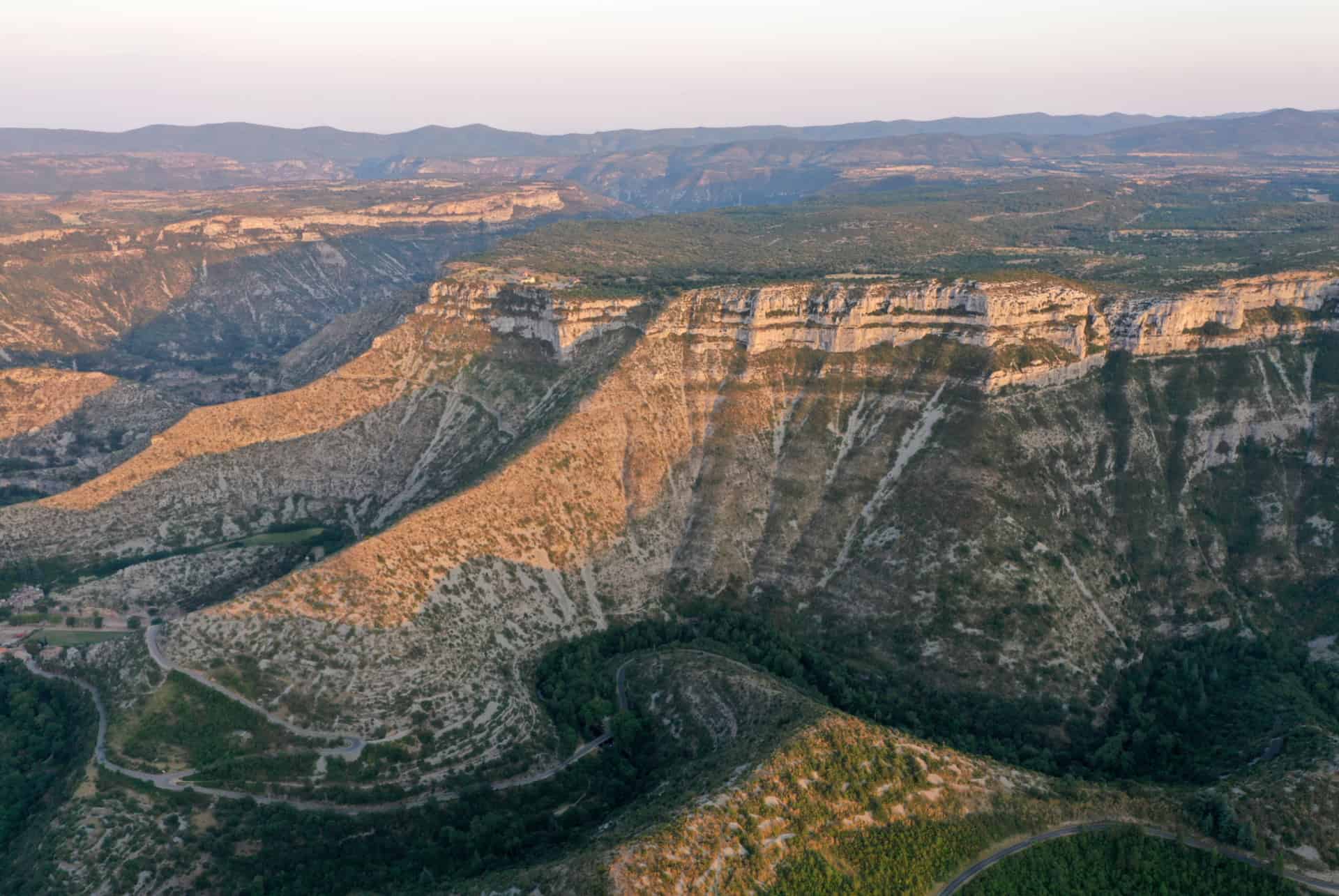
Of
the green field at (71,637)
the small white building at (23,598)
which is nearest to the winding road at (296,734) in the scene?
the green field at (71,637)

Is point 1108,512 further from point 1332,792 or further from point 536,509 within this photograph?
point 536,509

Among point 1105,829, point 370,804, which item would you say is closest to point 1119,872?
point 1105,829

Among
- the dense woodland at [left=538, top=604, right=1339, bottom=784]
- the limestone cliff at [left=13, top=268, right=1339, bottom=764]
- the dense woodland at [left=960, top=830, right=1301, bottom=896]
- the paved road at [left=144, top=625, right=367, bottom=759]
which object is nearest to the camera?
the dense woodland at [left=960, top=830, right=1301, bottom=896]

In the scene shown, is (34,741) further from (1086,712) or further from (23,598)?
(1086,712)

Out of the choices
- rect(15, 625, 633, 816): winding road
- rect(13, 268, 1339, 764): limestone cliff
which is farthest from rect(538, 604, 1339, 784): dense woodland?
rect(15, 625, 633, 816): winding road

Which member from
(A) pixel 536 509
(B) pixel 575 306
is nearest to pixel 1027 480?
(A) pixel 536 509

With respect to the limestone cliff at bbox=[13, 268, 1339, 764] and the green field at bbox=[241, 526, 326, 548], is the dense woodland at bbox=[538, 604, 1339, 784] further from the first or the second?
the green field at bbox=[241, 526, 326, 548]
